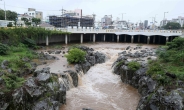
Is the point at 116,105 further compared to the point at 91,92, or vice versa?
the point at 91,92

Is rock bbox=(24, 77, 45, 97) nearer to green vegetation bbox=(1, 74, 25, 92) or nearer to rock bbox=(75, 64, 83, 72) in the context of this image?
green vegetation bbox=(1, 74, 25, 92)

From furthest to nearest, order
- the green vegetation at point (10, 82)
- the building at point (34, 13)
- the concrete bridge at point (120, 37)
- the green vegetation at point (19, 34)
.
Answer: the building at point (34, 13)
the concrete bridge at point (120, 37)
the green vegetation at point (19, 34)
the green vegetation at point (10, 82)

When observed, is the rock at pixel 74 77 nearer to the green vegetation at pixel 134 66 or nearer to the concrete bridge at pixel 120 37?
the green vegetation at pixel 134 66

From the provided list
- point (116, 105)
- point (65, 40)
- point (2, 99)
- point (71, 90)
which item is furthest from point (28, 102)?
point (65, 40)

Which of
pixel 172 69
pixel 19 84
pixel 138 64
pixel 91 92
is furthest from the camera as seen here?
pixel 138 64

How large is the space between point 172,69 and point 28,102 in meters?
11.8

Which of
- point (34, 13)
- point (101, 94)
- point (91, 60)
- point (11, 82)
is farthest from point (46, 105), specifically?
point (34, 13)

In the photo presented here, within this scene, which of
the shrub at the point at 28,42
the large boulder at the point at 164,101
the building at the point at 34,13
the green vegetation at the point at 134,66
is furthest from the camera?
the building at the point at 34,13

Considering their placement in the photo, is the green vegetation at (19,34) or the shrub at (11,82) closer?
the shrub at (11,82)

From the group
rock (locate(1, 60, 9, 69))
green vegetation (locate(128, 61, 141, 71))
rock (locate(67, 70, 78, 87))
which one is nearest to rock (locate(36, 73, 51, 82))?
rock (locate(67, 70, 78, 87))

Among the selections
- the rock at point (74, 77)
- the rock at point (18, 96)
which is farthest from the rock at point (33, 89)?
the rock at point (74, 77)

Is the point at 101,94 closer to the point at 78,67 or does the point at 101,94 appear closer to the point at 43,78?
the point at 43,78

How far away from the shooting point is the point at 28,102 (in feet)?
36.2

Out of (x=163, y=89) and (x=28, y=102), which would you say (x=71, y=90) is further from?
(x=163, y=89)
